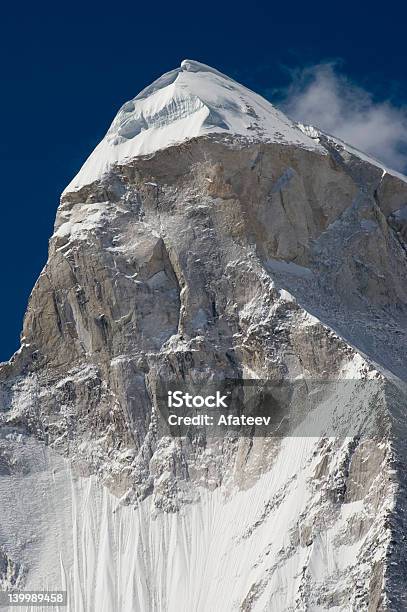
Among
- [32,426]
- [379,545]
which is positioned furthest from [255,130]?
[379,545]

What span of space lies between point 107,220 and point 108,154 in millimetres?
6213

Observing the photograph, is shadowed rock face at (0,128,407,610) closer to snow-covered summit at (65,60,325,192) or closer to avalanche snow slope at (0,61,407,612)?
avalanche snow slope at (0,61,407,612)

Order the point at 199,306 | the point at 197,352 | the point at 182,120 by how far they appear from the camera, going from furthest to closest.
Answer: the point at 182,120 < the point at 199,306 < the point at 197,352

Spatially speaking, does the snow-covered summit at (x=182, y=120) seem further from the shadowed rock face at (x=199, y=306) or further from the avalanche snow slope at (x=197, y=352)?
the shadowed rock face at (x=199, y=306)

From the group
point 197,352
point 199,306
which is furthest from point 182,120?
point 197,352

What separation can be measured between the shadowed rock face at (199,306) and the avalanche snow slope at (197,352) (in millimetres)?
143

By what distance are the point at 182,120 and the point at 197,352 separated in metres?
18.6

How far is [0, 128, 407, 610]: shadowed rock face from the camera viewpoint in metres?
158

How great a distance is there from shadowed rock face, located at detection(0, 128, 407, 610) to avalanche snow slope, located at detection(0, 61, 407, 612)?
5.6 inches

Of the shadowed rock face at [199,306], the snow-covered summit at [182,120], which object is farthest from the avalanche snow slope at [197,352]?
the snow-covered summit at [182,120]

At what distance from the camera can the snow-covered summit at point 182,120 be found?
6668 inches

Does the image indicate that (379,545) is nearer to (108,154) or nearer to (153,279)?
(153,279)

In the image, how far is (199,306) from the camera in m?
163

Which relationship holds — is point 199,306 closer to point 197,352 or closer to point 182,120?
point 197,352
